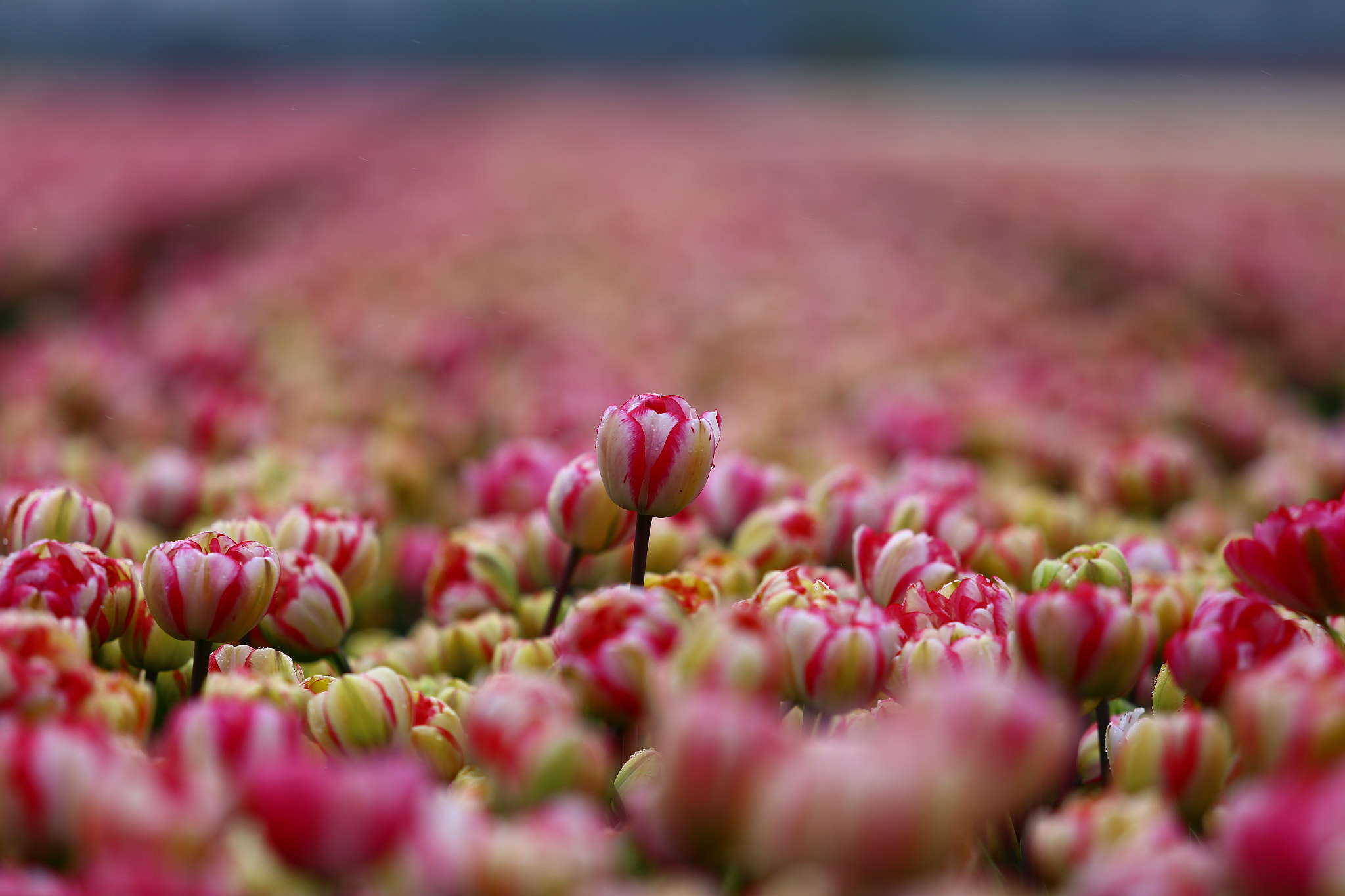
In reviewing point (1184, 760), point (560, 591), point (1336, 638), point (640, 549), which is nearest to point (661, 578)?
point (640, 549)

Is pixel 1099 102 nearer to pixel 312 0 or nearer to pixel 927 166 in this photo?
pixel 927 166

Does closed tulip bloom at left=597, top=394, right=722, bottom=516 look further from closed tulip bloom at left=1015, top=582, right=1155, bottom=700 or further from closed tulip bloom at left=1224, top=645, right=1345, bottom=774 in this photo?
closed tulip bloom at left=1224, top=645, right=1345, bottom=774

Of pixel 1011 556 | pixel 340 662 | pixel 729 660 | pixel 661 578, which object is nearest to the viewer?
pixel 729 660

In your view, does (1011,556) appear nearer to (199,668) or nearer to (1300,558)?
(1300,558)

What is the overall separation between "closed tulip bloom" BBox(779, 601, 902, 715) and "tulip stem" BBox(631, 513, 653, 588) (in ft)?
0.69

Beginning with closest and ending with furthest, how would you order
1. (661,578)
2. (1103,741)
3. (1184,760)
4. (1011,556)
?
(1184,760), (1103,741), (661,578), (1011,556)

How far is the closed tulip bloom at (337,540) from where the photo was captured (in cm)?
105

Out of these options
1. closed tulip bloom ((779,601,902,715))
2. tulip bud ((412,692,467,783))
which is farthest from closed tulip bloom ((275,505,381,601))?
closed tulip bloom ((779,601,902,715))

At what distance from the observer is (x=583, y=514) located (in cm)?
100

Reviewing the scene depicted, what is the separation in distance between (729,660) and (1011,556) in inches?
25.2

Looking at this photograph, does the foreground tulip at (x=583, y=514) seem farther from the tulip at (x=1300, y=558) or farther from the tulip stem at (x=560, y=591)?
the tulip at (x=1300, y=558)

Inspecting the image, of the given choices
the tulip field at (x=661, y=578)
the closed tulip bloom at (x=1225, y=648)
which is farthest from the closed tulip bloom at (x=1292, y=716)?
the closed tulip bloom at (x=1225, y=648)

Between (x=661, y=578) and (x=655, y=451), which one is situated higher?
(x=655, y=451)

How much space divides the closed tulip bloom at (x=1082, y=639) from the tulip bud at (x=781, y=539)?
45 centimetres
